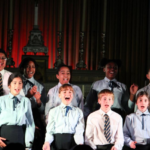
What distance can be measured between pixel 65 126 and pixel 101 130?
42 cm

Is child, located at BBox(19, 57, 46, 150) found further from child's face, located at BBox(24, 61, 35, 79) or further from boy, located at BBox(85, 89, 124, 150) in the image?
boy, located at BBox(85, 89, 124, 150)

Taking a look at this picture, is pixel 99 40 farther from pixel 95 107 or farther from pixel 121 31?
pixel 95 107

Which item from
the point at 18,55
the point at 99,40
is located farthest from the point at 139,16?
the point at 18,55

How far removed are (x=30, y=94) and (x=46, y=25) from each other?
3.63 meters

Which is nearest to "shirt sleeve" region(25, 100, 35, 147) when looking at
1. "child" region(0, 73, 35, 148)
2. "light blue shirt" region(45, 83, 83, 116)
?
"child" region(0, 73, 35, 148)

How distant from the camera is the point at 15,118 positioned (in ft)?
12.0

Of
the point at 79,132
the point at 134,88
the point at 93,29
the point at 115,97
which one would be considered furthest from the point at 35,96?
the point at 93,29

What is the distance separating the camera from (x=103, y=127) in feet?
12.6

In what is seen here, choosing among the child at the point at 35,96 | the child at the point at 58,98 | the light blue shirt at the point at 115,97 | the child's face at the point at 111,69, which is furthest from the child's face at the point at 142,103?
the child at the point at 35,96

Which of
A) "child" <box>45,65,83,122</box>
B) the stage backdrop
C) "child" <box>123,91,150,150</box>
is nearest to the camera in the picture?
"child" <box>123,91,150,150</box>

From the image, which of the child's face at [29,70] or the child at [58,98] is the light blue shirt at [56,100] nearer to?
the child at [58,98]

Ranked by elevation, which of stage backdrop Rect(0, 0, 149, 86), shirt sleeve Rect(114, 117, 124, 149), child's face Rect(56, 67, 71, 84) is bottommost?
shirt sleeve Rect(114, 117, 124, 149)

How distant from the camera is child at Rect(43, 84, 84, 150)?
148 inches

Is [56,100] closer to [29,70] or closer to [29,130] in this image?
[29,70]
